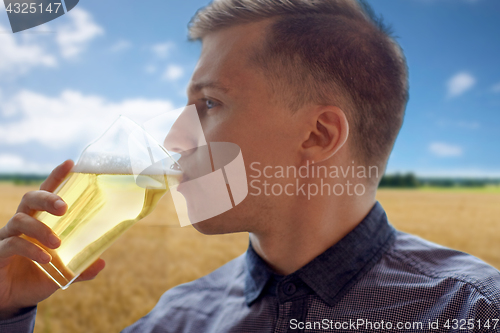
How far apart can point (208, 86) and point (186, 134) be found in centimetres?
11

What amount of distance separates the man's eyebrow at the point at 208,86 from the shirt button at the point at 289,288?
422mm

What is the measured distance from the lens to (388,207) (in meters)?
1.67

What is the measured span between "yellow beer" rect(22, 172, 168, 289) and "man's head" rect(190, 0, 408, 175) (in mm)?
342

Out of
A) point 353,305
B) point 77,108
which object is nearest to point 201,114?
point 353,305

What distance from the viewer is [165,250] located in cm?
149

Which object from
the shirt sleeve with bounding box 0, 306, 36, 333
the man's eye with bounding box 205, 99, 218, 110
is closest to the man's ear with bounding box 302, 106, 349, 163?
the man's eye with bounding box 205, 99, 218, 110

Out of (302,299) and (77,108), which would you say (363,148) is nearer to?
(302,299)

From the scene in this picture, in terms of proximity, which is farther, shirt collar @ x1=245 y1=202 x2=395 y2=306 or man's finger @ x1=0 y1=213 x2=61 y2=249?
shirt collar @ x1=245 y1=202 x2=395 y2=306

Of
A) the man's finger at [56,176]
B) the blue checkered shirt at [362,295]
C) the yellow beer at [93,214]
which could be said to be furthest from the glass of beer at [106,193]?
the blue checkered shirt at [362,295]

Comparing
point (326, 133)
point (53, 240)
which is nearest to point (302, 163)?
point (326, 133)

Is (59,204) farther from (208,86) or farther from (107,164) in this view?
(208,86)

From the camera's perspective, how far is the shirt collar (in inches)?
27.3

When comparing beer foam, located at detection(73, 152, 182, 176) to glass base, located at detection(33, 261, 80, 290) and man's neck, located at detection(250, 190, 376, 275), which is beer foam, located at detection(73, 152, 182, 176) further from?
man's neck, located at detection(250, 190, 376, 275)

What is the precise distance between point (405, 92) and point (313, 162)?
0.32 m
